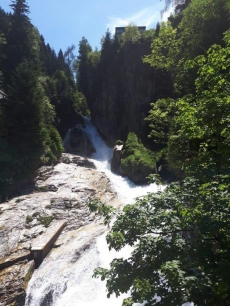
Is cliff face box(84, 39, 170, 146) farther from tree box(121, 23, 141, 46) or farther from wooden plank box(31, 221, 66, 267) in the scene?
wooden plank box(31, 221, 66, 267)

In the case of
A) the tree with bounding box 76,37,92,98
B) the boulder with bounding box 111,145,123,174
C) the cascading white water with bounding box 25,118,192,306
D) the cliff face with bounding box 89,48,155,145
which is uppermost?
the tree with bounding box 76,37,92,98

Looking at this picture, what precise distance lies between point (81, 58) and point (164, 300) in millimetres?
46674

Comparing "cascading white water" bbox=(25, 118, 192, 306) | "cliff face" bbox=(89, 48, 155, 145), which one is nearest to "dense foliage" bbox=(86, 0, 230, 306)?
"cascading white water" bbox=(25, 118, 192, 306)

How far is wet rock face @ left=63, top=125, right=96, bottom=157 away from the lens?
112ft

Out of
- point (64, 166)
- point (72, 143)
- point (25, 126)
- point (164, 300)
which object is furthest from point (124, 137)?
point (164, 300)

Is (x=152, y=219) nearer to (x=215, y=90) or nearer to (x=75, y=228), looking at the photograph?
(x=215, y=90)

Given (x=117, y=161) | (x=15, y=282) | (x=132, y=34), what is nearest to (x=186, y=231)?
(x=15, y=282)

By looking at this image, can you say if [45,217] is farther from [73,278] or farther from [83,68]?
[83,68]

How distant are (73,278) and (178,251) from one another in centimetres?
721

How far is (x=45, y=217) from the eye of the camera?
14.5 metres

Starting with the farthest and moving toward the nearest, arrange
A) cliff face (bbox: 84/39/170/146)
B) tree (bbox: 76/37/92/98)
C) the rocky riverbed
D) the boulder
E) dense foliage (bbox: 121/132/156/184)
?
1. tree (bbox: 76/37/92/98)
2. cliff face (bbox: 84/39/170/146)
3. the boulder
4. dense foliage (bbox: 121/132/156/184)
5. the rocky riverbed

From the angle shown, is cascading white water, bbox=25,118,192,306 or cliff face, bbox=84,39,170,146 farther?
cliff face, bbox=84,39,170,146

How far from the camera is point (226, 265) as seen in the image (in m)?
3.90

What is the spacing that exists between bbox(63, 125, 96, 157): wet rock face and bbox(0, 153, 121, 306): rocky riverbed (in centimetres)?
1165
